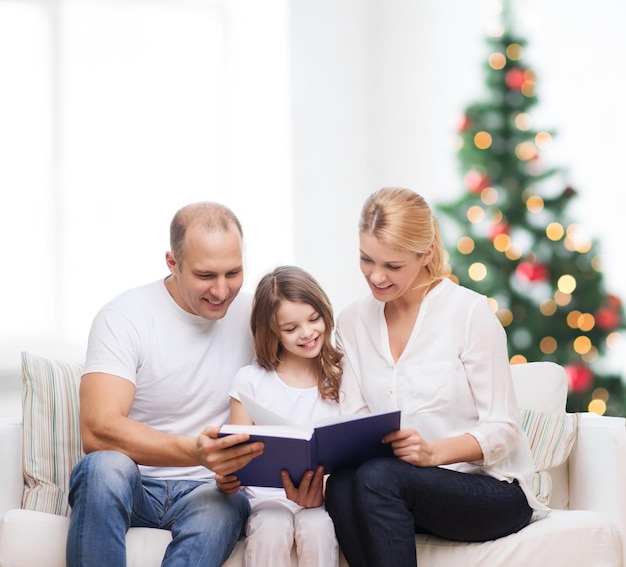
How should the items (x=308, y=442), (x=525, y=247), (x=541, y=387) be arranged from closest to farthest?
(x=308, y=442), (x=541, y=387), (x=525, y=247)

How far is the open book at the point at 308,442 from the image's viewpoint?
1.77m

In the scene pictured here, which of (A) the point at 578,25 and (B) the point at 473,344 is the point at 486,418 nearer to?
(B) the point at 473,344

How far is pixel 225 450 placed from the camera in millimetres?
1812

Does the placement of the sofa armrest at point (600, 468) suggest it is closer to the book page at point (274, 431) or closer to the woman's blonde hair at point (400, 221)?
the woman's blonde hair at point (400, 221)

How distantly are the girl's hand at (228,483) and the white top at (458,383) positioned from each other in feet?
1.13

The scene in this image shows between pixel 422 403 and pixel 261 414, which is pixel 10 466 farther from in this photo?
pixel 422 403

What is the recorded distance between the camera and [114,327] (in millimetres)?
2186

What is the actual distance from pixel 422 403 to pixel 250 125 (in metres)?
2.67

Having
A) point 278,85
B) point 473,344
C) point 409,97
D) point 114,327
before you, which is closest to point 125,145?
point 278,85

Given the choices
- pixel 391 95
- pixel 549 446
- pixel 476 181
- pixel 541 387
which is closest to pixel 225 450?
pixel 549 446

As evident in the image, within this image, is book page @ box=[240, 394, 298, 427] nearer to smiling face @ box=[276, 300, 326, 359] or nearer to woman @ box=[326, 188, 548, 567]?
woman @ box=[326, 188, 548, 567]

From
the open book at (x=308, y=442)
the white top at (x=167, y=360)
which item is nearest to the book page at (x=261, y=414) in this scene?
the open book at (x=308, y=442)

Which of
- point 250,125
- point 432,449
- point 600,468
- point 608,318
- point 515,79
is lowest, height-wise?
point 600,468

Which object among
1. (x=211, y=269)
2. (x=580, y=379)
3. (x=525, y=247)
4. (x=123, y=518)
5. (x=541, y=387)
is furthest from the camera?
(x=525, y=247)
